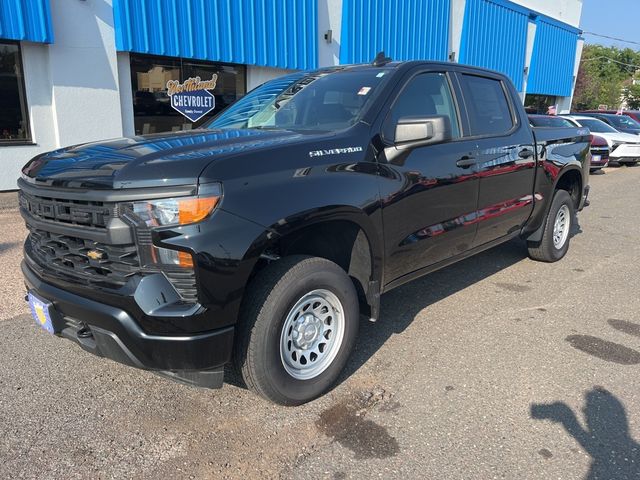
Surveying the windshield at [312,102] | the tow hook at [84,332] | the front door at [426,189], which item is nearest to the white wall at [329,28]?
Answer: the windshield at [312,102]

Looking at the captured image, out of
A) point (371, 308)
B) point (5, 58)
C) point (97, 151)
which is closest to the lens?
point (97, 151)

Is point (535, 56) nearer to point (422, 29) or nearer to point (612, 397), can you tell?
point (422, 29)

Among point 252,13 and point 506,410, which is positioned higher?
point 252,13

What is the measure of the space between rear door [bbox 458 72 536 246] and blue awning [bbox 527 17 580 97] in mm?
21654

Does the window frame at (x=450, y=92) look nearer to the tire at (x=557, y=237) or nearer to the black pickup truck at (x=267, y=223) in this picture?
the black pickup truck at (x=267, y=223)

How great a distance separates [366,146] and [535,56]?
79.8ft

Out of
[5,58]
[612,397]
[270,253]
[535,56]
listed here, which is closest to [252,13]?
[5,58]

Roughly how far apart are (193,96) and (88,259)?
9.42 metres

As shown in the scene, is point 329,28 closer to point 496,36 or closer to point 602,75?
point 496,36

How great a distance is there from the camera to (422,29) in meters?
16.3

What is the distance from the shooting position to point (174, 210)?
7.61 feet

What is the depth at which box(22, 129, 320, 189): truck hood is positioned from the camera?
2.35 metres

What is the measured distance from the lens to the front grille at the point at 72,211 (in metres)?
2.41

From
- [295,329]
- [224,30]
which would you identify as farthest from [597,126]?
[295,329]
